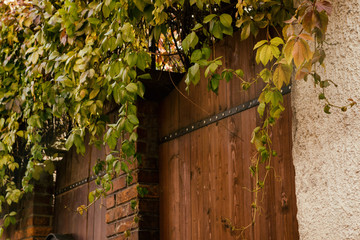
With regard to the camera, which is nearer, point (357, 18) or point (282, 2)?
point (357, 18)

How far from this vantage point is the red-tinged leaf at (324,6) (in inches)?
60.8

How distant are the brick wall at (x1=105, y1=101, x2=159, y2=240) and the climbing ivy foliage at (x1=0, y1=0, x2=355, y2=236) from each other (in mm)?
91

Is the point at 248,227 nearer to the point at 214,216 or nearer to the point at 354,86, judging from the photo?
the point at 214,216

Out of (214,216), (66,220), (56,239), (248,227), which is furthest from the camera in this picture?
(66,220)

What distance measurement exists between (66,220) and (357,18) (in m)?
3.06

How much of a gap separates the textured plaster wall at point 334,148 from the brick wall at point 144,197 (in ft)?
4.80

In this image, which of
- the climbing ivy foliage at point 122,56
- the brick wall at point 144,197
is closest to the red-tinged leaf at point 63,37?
the climbing ivy foliage at point 122,56

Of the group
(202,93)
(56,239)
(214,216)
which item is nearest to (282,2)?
(202,93)

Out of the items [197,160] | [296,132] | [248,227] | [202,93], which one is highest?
[202,93]

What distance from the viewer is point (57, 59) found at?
9.91ft

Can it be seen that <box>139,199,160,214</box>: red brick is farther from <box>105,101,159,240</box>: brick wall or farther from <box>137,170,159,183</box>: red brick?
<box>137,170,159,183</box>: red brick

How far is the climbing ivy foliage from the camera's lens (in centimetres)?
177

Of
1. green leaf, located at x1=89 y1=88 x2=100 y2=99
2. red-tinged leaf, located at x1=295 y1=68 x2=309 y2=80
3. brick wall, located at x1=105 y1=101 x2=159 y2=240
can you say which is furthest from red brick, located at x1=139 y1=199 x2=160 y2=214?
red-tinged leaf, located at x1=295 y1=68 x2=309 y2=80

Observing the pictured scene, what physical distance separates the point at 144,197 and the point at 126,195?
14 centimetres
